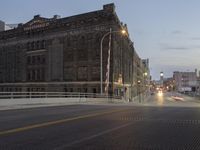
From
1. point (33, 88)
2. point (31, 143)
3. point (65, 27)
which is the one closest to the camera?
point (31, 143)

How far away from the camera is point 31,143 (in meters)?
9.45

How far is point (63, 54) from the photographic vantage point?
263ft

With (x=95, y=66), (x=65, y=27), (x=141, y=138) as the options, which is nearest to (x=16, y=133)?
(x=141, y=138)

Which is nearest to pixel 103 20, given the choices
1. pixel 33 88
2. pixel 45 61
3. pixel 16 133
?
pixel 45 61

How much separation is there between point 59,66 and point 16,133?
228ft

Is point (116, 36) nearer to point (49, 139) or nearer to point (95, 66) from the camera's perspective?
point (95, 66)

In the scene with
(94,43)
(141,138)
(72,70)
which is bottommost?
(141,138)

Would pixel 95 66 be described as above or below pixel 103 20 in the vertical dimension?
below

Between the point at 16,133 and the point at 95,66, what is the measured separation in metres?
63.4

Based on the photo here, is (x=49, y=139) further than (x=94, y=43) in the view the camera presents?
No

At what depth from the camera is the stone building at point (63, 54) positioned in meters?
74.2

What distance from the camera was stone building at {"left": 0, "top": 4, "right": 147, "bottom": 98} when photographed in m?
74.2

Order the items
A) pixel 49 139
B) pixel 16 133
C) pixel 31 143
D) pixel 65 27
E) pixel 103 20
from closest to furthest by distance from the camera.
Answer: pixel 31 143
pixel 49 139
pixel 16 133
pixel 103 20
pixel 65 27

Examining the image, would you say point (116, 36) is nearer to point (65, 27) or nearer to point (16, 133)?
point (65, 27)
